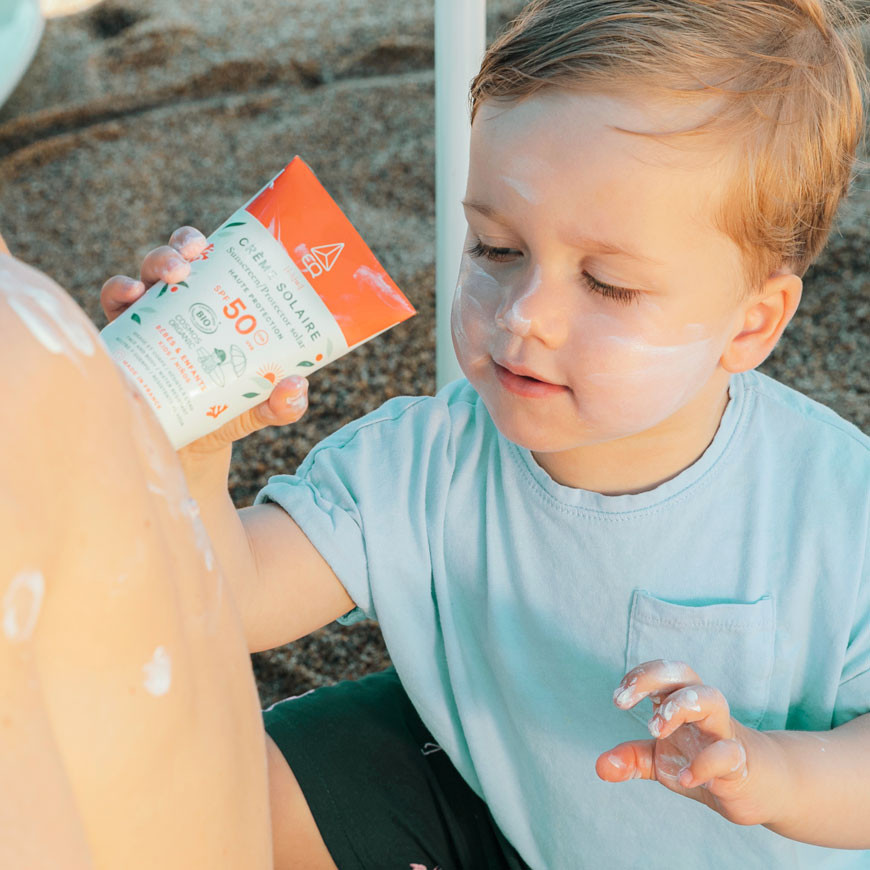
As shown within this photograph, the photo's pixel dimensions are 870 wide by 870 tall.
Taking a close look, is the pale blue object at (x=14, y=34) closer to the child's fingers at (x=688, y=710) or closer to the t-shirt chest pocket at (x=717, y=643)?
the t-shirt chest pocket at (x=717, y=643)

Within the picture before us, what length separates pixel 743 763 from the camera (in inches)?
28.7

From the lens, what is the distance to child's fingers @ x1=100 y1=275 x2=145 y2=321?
0.76m

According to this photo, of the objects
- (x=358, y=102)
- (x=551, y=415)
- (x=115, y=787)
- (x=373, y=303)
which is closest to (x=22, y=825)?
(x=115, y=787)

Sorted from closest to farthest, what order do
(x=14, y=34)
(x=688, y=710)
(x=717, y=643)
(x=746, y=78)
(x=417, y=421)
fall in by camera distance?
1. (x=688, y=710)
2. (x=746, y=78)
3. (x=717, y=643)
4. (x=417, y=421)
5. (x=14, y=34)

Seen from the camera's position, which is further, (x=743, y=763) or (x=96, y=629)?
(x=743, y=763)

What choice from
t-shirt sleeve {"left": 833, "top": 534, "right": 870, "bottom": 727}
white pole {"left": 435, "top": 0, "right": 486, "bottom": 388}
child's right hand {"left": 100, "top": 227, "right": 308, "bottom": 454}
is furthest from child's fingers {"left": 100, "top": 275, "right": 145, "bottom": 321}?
t-shirt sleeve {"left": 833, "top": 534, "right": 870, "bottom": 727}

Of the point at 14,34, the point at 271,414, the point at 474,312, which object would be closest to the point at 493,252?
the point at 474,312

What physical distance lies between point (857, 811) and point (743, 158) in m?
0.49

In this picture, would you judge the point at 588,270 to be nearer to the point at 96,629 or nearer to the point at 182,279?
the point at 182,279

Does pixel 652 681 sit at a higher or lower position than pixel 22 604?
lower

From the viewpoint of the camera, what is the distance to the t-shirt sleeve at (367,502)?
0.95 meters

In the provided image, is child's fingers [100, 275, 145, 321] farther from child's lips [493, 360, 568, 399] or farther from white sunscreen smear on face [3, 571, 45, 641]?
white sunscreen smear on face [3, 571, 45, 641]

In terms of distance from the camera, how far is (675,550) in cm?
91

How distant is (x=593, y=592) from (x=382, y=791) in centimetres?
29
